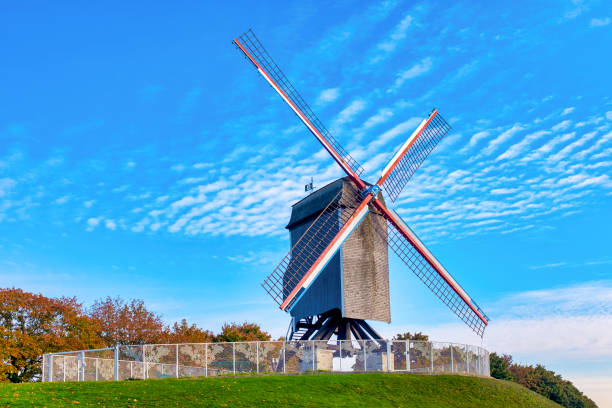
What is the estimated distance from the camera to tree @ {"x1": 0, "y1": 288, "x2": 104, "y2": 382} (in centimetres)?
4491

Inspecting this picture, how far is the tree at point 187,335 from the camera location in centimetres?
5397

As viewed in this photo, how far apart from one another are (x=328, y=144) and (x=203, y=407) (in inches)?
643

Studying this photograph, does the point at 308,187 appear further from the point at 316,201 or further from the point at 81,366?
the point at 81,366

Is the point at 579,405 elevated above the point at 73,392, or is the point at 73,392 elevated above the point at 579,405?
the point at 73,392

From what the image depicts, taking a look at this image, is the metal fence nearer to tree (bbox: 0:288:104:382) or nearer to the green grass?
the green grass

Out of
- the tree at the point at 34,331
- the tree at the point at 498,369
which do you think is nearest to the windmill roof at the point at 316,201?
the tree at the point at 34,331

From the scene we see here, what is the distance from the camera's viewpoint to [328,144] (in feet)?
118

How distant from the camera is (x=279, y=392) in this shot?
26.4 meters

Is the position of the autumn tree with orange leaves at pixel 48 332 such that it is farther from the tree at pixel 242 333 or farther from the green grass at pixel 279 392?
the green grass at pixel 279 392

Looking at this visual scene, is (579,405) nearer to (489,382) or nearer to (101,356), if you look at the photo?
(489,382)

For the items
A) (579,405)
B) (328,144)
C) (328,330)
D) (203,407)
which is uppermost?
(328,144)

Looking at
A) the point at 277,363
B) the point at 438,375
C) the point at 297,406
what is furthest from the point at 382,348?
the point at 297,406

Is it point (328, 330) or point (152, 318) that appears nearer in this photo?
point (328, 330)

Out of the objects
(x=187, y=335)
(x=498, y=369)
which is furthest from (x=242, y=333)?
(x=498, y=369)
